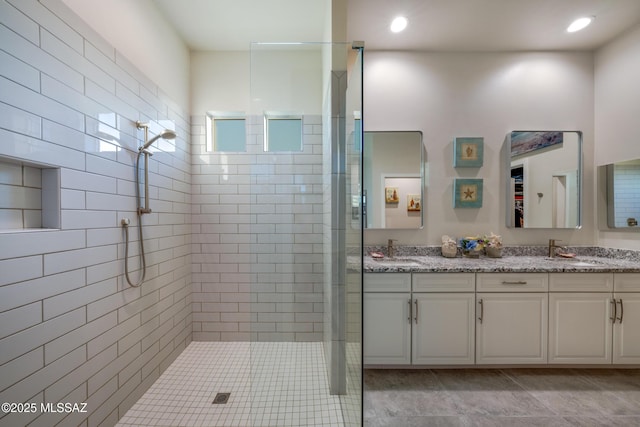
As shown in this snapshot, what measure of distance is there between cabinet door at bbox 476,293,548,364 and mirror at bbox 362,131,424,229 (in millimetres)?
937

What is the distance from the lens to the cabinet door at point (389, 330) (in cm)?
197

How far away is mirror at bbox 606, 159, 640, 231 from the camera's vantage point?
222 cm

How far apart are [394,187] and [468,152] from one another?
0.82 meters

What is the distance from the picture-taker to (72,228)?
1246 mm

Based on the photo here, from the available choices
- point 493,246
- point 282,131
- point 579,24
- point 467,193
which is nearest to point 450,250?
point 493,246

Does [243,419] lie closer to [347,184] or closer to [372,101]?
[347,184]

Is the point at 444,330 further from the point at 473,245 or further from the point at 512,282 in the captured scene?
the point at 473,245

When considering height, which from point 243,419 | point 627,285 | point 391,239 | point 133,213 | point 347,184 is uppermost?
point 347,184

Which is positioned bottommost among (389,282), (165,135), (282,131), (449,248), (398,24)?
(389,282)

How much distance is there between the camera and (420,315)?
1978mm

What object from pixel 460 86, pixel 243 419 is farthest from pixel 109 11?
pixel 460 86

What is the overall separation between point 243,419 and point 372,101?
2.81 m

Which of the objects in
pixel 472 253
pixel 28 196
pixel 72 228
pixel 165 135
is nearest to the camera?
pixel 28 196

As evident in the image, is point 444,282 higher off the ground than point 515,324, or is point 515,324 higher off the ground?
point 444,282
